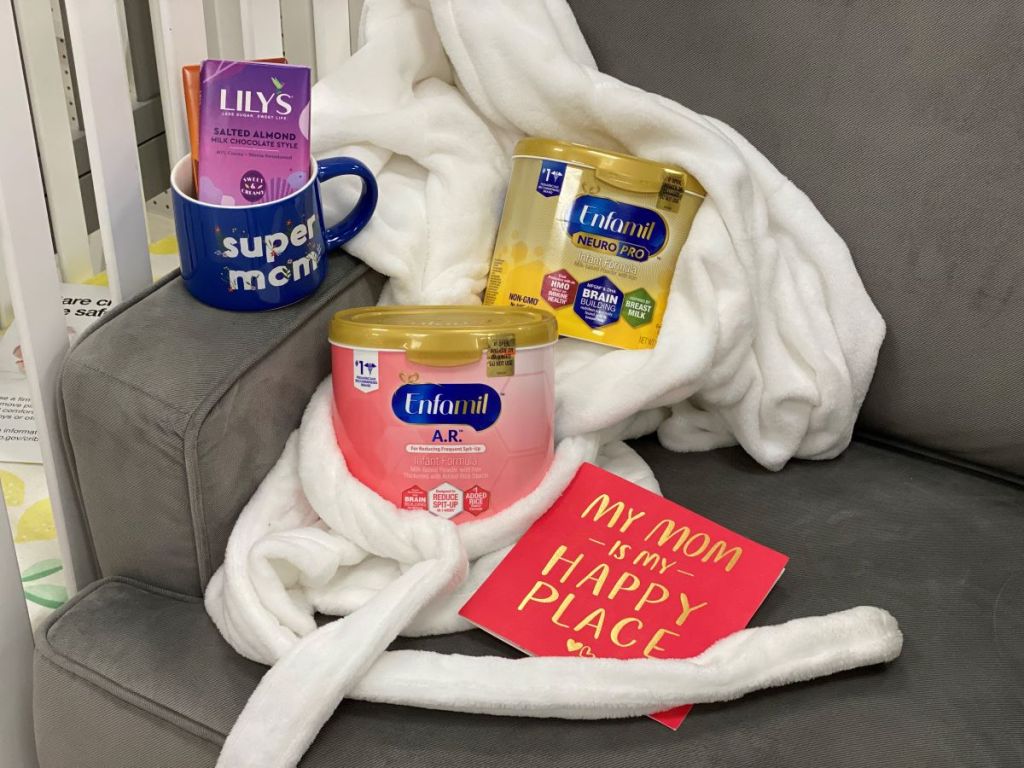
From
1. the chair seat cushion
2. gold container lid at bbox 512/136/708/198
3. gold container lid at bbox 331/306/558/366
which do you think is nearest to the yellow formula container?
gold container lid at bbox 512/136/708/198

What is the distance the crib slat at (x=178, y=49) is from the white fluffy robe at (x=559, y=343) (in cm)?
13

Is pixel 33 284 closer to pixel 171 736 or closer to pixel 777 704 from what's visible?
pixel 171 736

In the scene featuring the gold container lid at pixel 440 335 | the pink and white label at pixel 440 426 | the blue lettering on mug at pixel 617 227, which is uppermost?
the blue lettering on mug at pixel 617 227

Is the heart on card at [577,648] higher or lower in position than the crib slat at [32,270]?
lower

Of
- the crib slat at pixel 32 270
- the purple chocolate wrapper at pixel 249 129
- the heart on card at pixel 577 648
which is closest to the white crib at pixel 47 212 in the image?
the crib slat at pixel 32 270

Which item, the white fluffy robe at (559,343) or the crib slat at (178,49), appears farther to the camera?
the crib slat at (178,49)

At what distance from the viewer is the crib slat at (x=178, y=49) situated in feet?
2.81

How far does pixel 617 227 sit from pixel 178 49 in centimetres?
42

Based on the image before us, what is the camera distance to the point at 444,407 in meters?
0.74

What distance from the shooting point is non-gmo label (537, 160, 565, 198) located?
0.87m


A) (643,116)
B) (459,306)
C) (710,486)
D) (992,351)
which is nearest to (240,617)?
(459,306)

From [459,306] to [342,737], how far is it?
360 mm

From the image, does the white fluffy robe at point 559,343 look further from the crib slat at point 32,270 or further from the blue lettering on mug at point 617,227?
the crib slat at point 32,270

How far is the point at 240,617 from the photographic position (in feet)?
2.23
